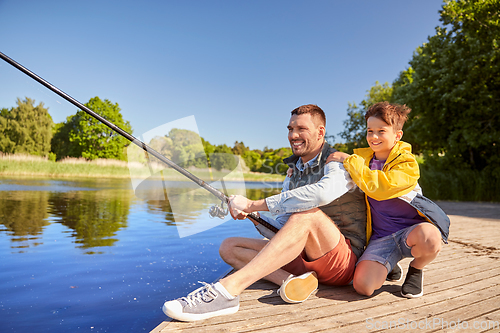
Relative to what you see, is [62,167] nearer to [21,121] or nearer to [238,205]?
[21,121]

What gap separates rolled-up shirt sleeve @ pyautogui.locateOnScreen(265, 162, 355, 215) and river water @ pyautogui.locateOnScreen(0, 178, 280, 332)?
139cm

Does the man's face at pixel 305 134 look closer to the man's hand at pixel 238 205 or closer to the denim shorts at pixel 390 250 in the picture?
the man's hand at pixel 238 205

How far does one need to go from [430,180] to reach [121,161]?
18052mm

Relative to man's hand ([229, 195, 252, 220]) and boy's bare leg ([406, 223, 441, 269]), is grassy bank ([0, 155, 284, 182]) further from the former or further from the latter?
boy's bare leg ([406, 223, 441, 269])

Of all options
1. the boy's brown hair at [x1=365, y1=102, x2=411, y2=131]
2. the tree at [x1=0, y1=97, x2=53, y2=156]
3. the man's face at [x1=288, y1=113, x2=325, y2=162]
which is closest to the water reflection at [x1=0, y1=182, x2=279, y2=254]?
the tree at [x1=0, y1=97, x2=53, y2=156]

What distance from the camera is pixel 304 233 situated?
1.84 m

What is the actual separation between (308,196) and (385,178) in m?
0.46

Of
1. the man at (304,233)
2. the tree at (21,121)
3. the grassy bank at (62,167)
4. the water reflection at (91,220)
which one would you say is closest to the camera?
the man at (304,233)


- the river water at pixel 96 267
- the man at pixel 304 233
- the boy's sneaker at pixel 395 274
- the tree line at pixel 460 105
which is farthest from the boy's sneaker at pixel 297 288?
the tree line at pixel 460 105

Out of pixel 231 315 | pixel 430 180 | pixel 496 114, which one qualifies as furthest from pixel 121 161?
pixel 231 315

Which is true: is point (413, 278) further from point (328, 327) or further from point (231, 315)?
point (231, 315)

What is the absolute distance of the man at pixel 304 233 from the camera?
1772mm

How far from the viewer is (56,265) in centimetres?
435

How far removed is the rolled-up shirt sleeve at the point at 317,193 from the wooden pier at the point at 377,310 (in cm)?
58
